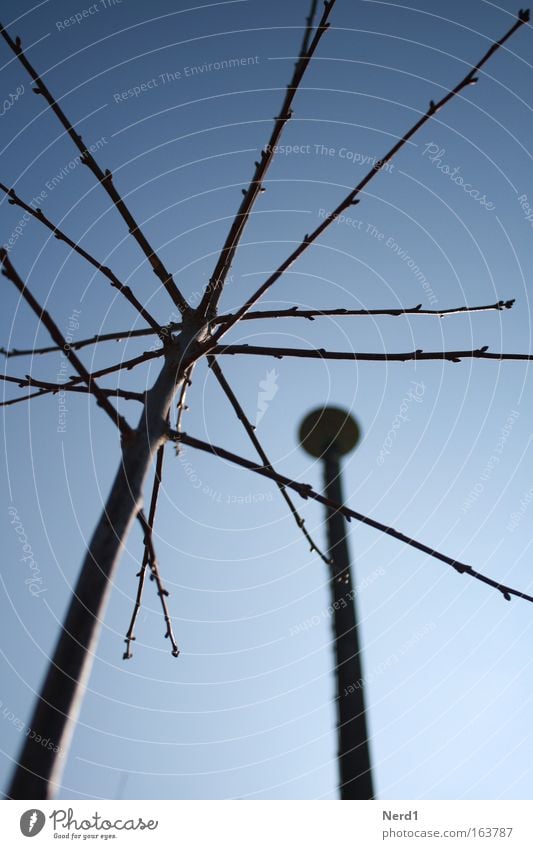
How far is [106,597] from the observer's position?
4.60 feet

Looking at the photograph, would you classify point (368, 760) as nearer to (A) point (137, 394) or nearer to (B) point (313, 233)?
(A) point (137, 394)

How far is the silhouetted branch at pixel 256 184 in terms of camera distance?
1897 mm

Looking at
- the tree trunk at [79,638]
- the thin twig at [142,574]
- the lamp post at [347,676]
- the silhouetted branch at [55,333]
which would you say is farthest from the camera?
the lamp post at [347,676]

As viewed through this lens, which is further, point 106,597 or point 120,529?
point 120,529

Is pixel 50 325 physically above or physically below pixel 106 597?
above

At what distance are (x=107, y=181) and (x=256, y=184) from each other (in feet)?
2.28

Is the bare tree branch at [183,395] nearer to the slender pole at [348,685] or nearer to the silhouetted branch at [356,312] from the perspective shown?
the silhouetted branch at [356,312]

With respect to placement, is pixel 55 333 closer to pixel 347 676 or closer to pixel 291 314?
pixel 291 314

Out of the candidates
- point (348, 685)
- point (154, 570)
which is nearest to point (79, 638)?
point (154, 570)
